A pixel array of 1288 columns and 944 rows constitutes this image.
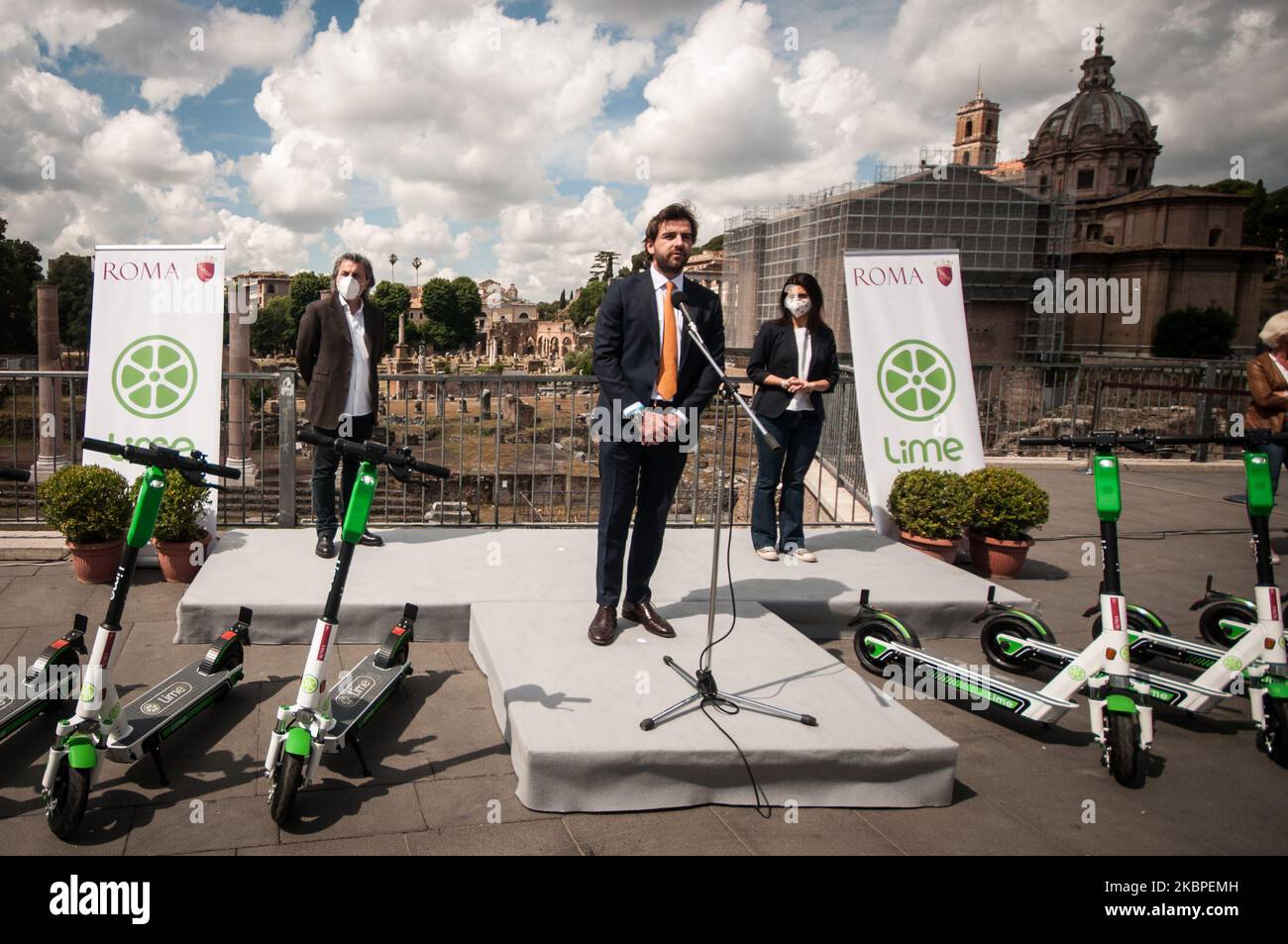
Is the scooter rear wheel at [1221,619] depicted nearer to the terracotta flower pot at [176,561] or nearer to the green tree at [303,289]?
the terracotta flower pot at [176,561]

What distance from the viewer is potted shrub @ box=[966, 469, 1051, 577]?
6.73 m

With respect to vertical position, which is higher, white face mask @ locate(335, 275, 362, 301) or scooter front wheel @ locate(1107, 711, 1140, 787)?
white face mask @ locate(335, 275, 362, 301)

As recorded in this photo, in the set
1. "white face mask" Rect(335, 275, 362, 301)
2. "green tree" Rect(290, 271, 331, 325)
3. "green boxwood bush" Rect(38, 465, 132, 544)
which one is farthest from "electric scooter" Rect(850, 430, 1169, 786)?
"green tree" Rect(290, 271, 331, 325)

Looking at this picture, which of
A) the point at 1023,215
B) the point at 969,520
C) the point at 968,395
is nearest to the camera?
the point at 969,520

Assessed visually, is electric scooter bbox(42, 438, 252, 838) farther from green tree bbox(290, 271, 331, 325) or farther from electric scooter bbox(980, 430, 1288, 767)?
green tree bbox(290, 271, 331, 325)

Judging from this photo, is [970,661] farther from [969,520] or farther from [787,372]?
[787,372]

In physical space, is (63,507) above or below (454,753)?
above

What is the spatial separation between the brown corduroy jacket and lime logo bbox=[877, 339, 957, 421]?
93.1 inches

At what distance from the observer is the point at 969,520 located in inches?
267

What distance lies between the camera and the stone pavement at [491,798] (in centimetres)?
305

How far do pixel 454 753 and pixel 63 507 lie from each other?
372 cm

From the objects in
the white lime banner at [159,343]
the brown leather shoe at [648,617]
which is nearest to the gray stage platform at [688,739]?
the brown leather shoe at [648,617]

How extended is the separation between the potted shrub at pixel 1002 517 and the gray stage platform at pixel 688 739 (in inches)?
123

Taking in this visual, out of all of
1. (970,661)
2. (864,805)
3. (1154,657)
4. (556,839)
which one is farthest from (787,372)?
(556,839)
